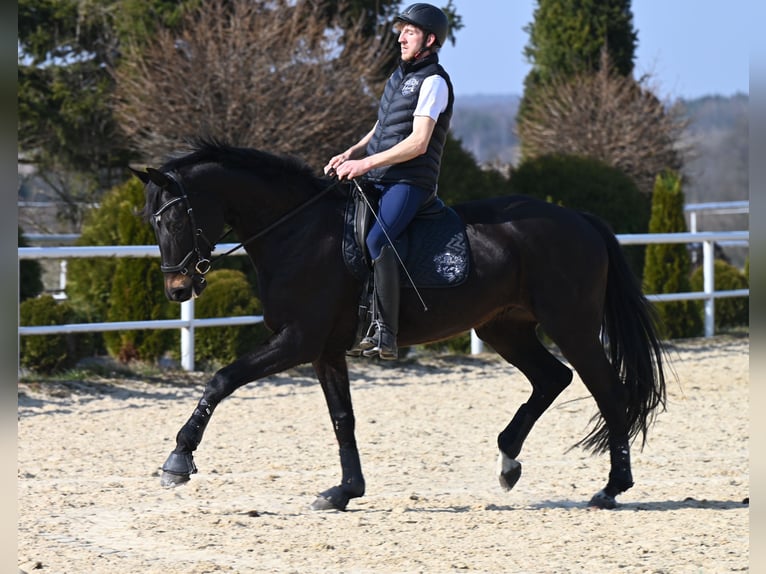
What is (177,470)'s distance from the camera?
5449mm

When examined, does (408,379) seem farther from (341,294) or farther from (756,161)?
(756,161)

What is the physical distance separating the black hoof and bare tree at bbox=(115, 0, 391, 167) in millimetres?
8635

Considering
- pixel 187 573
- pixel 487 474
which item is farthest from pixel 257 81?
pixel 187 573

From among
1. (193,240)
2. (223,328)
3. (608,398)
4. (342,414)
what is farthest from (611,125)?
(193,240)

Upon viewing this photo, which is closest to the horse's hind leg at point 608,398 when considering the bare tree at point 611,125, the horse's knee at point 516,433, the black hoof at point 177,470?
the horse's knee at point 516,433

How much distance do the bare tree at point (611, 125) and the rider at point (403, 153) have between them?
1520cm

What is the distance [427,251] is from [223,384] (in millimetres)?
1271

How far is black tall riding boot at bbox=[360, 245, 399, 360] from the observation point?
578 centimetres

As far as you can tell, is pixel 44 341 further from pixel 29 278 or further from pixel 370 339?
pixel 370 339

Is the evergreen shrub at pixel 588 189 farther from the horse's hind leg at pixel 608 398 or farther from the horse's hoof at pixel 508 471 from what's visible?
the horse's hoof at pixel 508 471

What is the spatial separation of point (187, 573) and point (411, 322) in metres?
1.93

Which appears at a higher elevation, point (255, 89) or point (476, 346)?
point (255, 89)

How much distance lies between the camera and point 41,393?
31.9 feet

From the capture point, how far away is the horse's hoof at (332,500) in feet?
19.6
